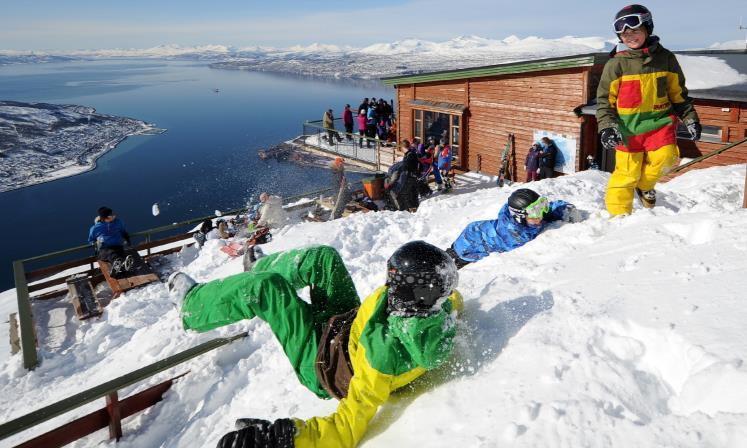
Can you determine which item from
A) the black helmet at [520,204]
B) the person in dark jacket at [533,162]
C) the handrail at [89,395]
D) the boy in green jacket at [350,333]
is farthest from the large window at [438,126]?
the boy in green jacket at [350,333]

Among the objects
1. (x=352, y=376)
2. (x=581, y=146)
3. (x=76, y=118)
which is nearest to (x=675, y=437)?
(x=352, y=376)

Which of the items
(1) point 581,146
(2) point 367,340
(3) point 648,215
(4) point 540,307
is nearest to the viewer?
(2) point 367,340

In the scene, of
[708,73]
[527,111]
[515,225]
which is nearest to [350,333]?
[515,225]

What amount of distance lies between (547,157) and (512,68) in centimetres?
288

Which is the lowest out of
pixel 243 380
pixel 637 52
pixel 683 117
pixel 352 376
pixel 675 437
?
pixel 243 380

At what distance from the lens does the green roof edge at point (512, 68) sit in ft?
38.6

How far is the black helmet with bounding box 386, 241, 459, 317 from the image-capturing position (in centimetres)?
251

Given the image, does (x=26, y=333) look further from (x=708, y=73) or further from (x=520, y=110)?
(x=708, y=73)

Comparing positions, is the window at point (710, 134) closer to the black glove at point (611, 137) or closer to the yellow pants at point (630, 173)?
the yellow pants at point (630, 173)

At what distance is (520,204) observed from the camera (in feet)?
18.1

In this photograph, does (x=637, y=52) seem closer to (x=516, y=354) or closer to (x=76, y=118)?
(x=516, y=354)

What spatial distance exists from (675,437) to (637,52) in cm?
414

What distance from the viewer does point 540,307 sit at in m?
3.08

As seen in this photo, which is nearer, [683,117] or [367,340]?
[367,340]
